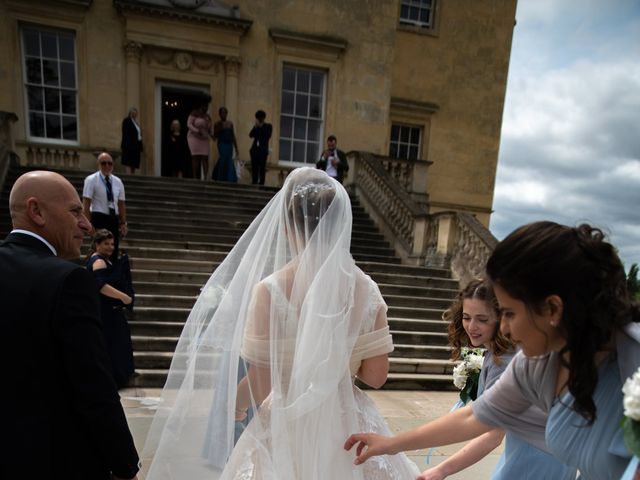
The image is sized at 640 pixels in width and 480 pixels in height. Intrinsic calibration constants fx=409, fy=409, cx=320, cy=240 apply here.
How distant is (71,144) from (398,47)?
9.92m

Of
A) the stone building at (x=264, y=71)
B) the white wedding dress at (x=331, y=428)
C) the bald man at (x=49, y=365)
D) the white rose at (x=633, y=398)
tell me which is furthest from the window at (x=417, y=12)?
the white rose at (x=633, y=398)

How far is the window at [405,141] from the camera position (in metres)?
13.6

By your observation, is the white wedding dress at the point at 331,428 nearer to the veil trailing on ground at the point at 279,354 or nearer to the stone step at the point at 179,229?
the veil trailing on ground at the point at 279,354

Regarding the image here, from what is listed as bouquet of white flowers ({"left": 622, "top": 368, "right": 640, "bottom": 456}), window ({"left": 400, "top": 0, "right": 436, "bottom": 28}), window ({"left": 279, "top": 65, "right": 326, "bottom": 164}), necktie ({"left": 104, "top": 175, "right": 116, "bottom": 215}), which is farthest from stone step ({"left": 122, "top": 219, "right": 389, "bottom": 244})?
window ({"left": 400, "top": 0, "right": 436, "bottom": 28})

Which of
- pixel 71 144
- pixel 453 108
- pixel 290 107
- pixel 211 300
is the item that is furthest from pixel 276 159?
pixel 211 300

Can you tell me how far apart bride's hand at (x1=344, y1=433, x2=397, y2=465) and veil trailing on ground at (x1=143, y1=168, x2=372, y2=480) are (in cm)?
6

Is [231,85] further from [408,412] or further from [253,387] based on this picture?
[253,387]

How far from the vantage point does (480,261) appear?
288 inches

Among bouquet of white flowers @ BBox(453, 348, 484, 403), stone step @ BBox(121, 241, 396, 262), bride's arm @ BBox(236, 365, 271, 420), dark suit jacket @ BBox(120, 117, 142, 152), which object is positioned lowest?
stone step @ BBox(121, 241, 396, 262)

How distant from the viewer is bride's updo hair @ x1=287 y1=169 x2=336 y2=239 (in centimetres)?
163

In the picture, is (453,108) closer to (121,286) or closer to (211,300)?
(121,286)

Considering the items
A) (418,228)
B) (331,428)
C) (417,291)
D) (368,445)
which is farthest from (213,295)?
(418,228)

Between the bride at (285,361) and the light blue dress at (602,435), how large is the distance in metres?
0.71

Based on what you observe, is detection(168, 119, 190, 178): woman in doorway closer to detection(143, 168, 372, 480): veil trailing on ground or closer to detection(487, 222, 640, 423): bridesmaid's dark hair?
detection(143, 168, 372, 480): veil trailing on ground
